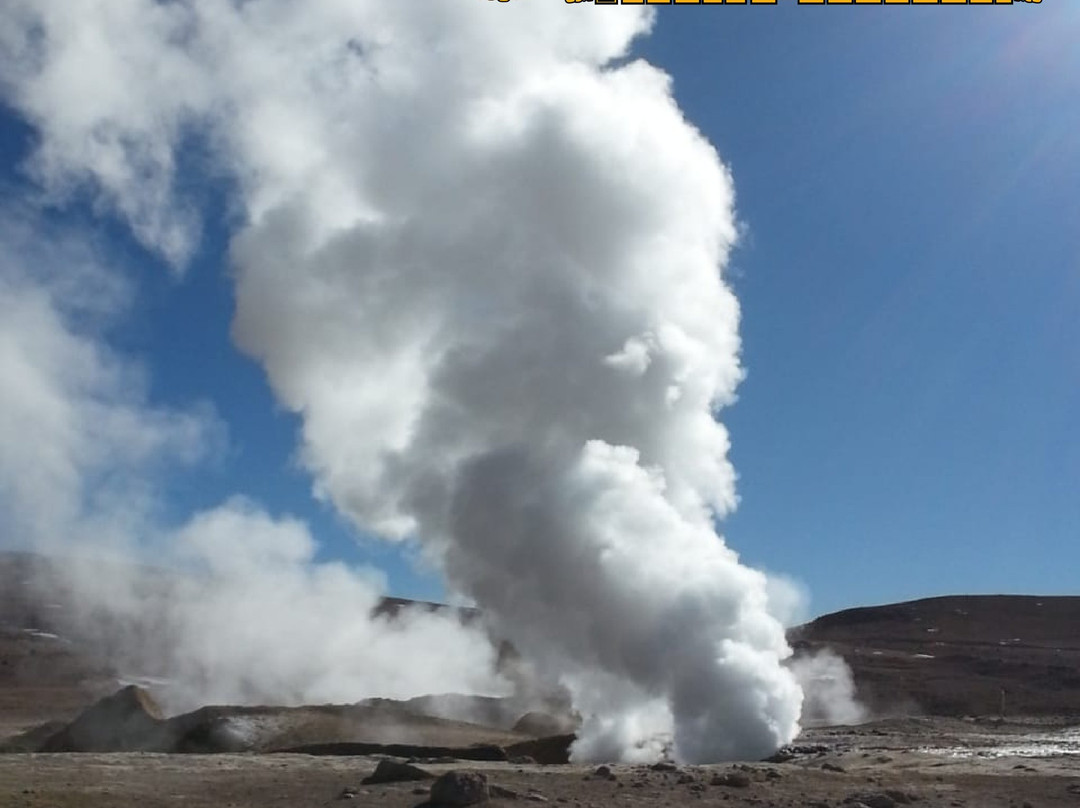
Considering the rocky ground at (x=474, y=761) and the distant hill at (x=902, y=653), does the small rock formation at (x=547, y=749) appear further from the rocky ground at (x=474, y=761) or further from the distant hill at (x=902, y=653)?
the distant hill at (x=902, y=653)

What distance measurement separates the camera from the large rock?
120ft

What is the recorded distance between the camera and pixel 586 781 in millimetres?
23344

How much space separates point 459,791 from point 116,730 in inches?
884

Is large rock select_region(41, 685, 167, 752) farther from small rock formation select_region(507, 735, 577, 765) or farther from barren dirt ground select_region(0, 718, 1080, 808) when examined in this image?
small rock formation select_region(507, 735, 577, 765)

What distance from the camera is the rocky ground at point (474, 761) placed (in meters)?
21.2

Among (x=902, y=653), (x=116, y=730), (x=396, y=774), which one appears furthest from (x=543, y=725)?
(x=902, y=653)

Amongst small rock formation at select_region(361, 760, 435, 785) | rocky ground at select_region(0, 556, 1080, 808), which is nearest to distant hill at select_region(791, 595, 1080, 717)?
rocky ground at select_region(0, 556, 1080, 808)

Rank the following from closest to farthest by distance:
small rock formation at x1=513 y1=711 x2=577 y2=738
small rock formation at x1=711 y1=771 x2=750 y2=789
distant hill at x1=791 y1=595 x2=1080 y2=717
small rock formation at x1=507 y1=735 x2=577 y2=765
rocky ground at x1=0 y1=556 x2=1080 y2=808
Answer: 1. rocky ground at x1=0 y1=556 x2=1080 y2=808
2. small rock formation at x1=711 y1=771 x2=750 y2=789
3. small rock formation at x1=507 y1=735 x2=577 y2=765
4. small rock formation at x1=513 y1=711 x2=577 y2=738
5. distant hill at x1=791 y1=595 x2=1080 y2=717

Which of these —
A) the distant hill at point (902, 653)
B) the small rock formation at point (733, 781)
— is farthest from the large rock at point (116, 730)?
the small rock formation at point (733, 781)

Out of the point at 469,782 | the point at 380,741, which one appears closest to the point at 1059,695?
the point at 380,741

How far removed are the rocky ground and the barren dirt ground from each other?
0.18ft

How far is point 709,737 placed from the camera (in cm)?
3178

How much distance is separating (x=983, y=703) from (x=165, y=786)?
57.7m

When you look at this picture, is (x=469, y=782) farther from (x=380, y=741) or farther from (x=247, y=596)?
(x=247, y=596)
